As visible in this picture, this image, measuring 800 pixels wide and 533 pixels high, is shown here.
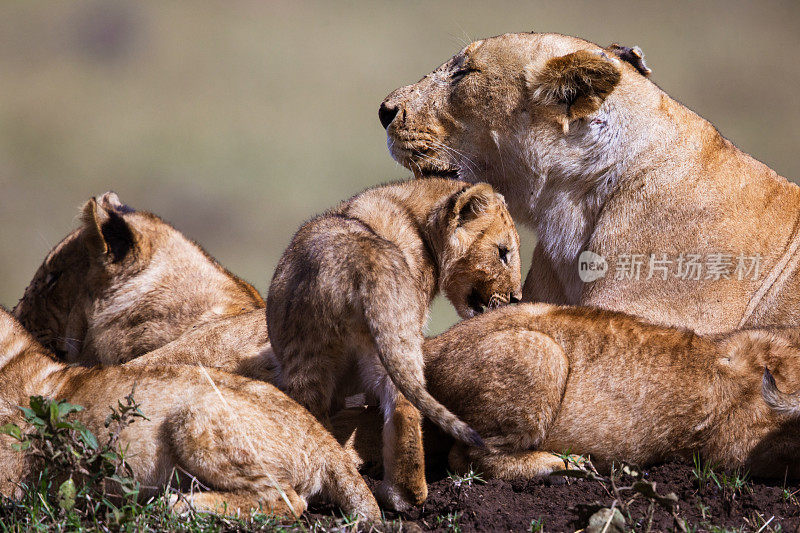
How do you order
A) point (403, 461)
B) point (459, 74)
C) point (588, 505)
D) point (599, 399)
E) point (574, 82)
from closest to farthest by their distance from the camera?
point (588, 505), point (403, 461), point (599, 399), point (574, 82), point (459, 74)

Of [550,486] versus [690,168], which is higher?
[690,168]

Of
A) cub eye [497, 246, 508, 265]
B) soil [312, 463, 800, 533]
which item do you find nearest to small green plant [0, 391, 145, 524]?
soil [312, 463, 800, 533]

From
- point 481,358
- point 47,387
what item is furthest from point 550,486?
point 47,387

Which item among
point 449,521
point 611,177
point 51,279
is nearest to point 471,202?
point 611,177

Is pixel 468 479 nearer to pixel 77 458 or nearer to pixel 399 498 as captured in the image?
pixel 399 498

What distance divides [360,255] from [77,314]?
2.80 metres

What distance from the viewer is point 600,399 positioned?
4.90 m

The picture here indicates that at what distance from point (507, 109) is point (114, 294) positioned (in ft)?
9.54

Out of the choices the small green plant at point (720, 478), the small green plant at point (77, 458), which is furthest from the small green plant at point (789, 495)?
the small green plant at point (77, 458)

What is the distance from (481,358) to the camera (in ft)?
A: 16.0

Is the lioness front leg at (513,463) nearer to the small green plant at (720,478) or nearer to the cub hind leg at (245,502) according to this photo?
the small green plant at (720,478)

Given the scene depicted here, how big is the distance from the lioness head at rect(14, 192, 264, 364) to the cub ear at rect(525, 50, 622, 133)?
259 centimetres

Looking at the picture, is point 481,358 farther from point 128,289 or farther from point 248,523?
point 128,289

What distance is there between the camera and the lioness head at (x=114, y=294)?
648cm
